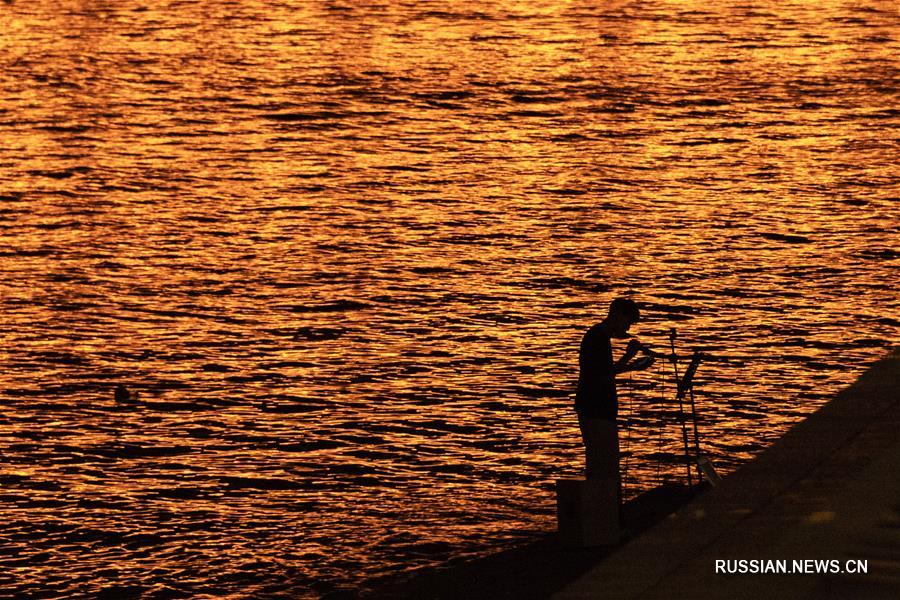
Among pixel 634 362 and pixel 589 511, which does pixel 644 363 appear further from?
pixel 589 511

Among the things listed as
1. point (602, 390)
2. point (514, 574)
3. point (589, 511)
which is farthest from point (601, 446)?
point (514, 574)

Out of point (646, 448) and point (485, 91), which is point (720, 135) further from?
point (646, 448)

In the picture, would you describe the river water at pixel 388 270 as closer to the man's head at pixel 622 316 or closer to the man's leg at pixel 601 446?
the man's leg at pixel 601 446

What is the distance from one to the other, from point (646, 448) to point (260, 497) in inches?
133

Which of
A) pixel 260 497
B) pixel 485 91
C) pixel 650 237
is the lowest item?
pixel 260 497

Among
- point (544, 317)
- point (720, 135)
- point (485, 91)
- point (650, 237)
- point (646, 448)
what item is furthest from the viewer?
point (485, 91)

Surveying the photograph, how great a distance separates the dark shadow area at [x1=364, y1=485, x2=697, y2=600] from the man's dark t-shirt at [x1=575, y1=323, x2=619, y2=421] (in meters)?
0.85

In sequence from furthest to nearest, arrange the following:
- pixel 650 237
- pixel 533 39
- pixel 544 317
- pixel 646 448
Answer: pixel 533 39, pixel 650 237, pixel 544 317, pixel 646 448

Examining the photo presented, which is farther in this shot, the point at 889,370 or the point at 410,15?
the point at 410,15

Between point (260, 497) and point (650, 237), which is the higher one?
point (650, 237)

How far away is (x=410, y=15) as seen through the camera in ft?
141

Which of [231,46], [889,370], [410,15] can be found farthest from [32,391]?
[410,15]

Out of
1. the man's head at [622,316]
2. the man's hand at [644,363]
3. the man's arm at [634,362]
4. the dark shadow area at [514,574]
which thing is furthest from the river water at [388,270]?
the man's hand at [644,363]

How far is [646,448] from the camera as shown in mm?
15484
